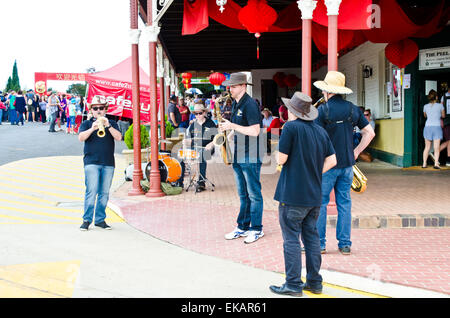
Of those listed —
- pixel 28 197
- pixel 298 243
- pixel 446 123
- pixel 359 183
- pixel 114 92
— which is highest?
pixel 114 92

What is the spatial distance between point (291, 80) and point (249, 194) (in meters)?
15.4

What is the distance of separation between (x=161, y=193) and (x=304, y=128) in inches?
219

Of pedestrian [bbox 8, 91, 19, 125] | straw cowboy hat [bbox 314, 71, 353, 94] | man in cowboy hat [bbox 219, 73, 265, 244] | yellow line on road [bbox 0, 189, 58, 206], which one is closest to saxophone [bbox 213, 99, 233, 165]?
man in cowboy hat [bbox 219, 73, 265, 244]

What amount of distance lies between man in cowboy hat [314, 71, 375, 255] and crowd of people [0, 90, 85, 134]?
57.7 feet

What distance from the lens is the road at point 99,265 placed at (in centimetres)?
457

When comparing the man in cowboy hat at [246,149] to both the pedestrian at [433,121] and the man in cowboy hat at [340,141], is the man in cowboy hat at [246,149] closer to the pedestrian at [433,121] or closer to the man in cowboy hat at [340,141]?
the man in cowboy hat at [340,141]

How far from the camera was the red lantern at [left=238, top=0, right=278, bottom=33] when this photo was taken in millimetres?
9336

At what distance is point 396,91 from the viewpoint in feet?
42.4

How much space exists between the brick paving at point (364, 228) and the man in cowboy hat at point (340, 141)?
15.0 inches

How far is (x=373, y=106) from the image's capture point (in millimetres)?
14820

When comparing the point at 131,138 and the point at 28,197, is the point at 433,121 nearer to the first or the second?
the point at 131,138

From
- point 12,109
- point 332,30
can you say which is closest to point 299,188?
point 332,30

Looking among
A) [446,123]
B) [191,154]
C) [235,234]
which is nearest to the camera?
[235,234]
